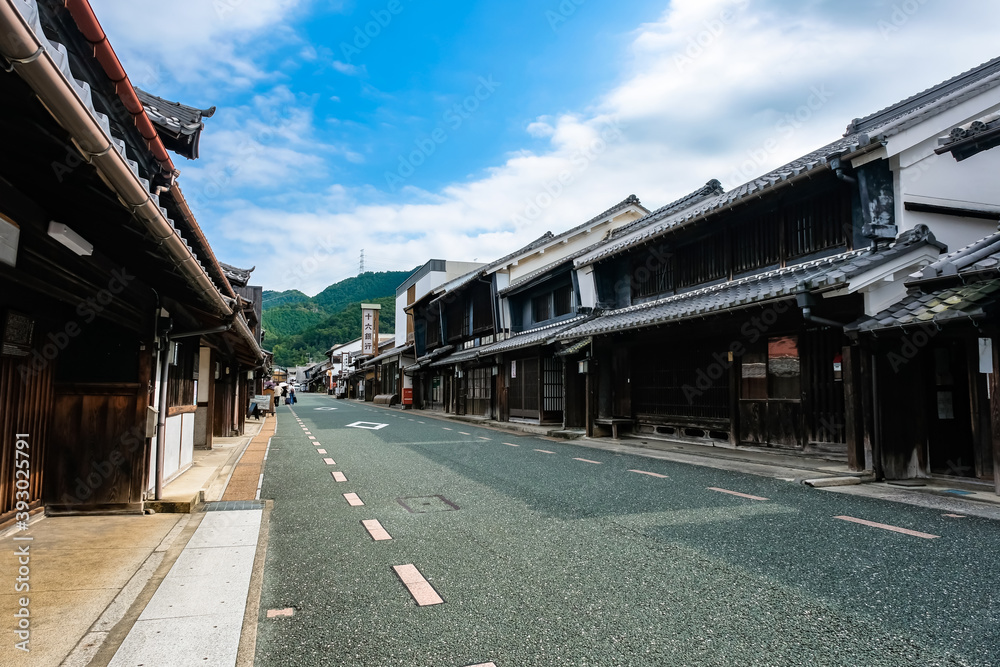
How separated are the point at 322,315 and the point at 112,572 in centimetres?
11091

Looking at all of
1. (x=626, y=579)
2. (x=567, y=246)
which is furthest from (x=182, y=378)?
(x=567, y=246)

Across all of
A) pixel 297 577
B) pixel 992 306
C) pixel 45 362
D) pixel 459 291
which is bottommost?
pixel 297 577

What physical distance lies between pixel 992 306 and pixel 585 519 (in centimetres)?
597

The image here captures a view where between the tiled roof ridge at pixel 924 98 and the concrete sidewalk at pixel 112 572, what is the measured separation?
44.1 ft

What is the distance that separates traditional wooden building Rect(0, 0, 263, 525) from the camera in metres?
2.76

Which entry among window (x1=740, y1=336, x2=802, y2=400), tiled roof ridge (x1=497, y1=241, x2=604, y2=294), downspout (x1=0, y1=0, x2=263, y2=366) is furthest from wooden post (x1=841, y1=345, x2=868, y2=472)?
tiled roof ridge (x1=497, y1=241, x2=604, y2=294)

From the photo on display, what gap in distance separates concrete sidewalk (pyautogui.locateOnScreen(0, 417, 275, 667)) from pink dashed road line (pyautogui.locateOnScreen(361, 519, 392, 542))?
46.6 inches

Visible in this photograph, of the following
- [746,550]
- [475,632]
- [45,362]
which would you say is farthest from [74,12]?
[746,550]

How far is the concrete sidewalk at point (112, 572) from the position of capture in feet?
11.3

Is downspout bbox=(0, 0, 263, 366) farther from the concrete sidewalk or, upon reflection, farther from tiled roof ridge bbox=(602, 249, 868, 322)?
tiled roof ridge bbox=(602, 249, 868, 322)

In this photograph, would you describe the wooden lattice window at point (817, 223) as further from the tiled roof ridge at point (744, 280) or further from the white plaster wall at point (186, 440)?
the white plaster wall at point (186, 440)

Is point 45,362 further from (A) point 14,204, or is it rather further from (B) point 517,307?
(B) point 517,307

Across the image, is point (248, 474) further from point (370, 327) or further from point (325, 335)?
point (325, 335)

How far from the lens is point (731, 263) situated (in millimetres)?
14172
